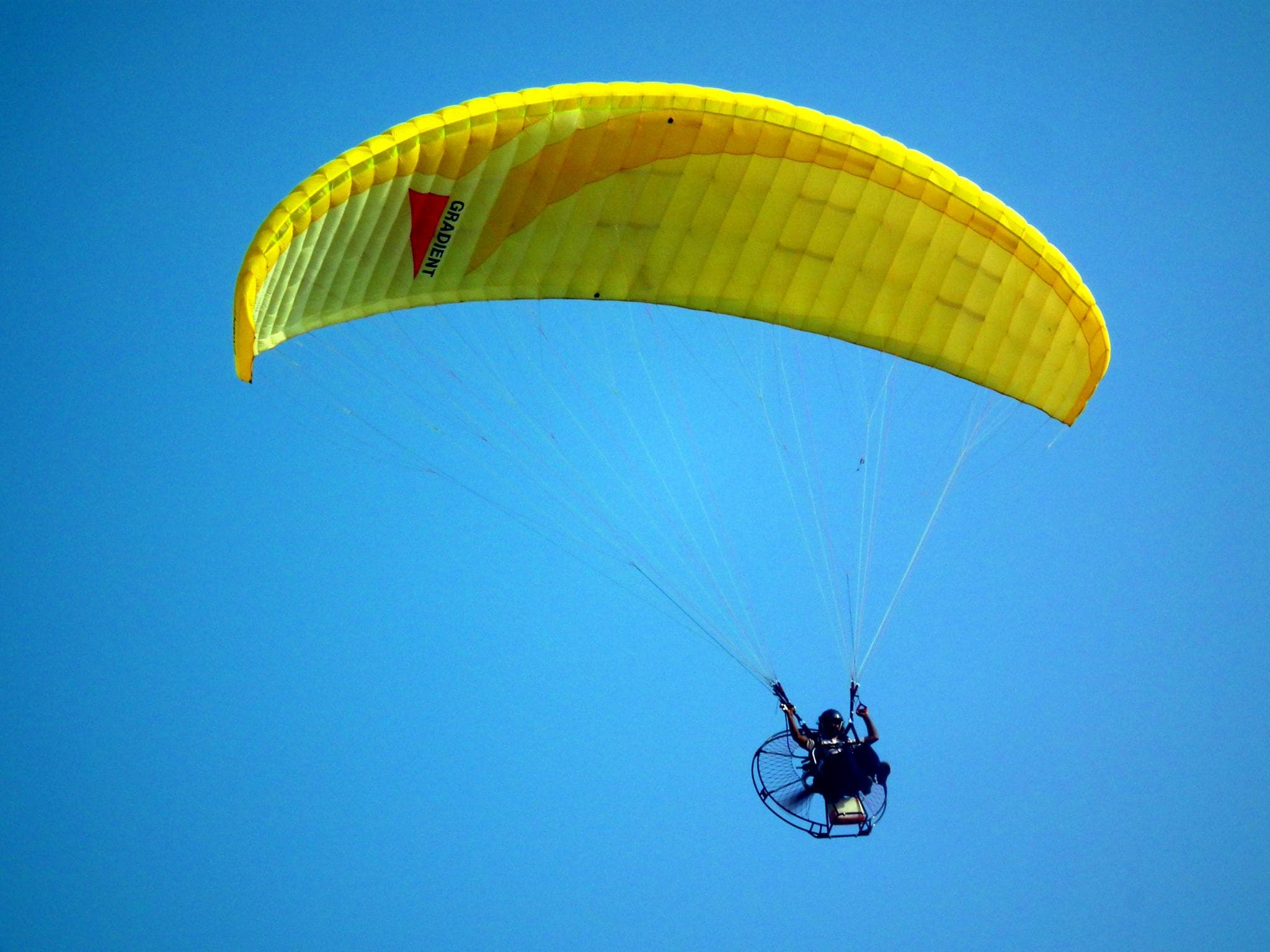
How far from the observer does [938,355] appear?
1798 cm

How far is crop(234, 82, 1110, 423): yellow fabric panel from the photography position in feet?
51.8

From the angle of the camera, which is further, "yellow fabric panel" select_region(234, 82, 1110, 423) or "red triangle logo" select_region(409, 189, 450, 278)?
"red triangle logo" select_region(409, 189, 450, 278)

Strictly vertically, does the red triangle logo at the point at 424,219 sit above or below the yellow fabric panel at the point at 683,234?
below

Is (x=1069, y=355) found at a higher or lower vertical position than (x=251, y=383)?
higher

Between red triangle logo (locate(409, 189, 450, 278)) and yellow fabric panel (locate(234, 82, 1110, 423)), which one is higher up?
yellow fabric panel (locate(234, 82, 1110, 423))

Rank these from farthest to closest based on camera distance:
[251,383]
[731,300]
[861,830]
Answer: [731,300] → [861,830] → [251,383]

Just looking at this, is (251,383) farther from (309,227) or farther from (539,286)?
(539,286)

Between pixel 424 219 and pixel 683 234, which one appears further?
pixel 683 234

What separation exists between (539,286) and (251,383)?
3.27 metres

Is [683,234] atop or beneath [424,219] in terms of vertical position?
atop

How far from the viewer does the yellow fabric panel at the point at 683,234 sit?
1577 cm

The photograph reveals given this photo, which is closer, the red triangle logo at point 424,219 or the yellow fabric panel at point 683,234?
the yellow fabric panel at point 683,234

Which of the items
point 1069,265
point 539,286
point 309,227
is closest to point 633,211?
point 539,286

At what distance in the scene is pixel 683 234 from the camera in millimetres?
17094
